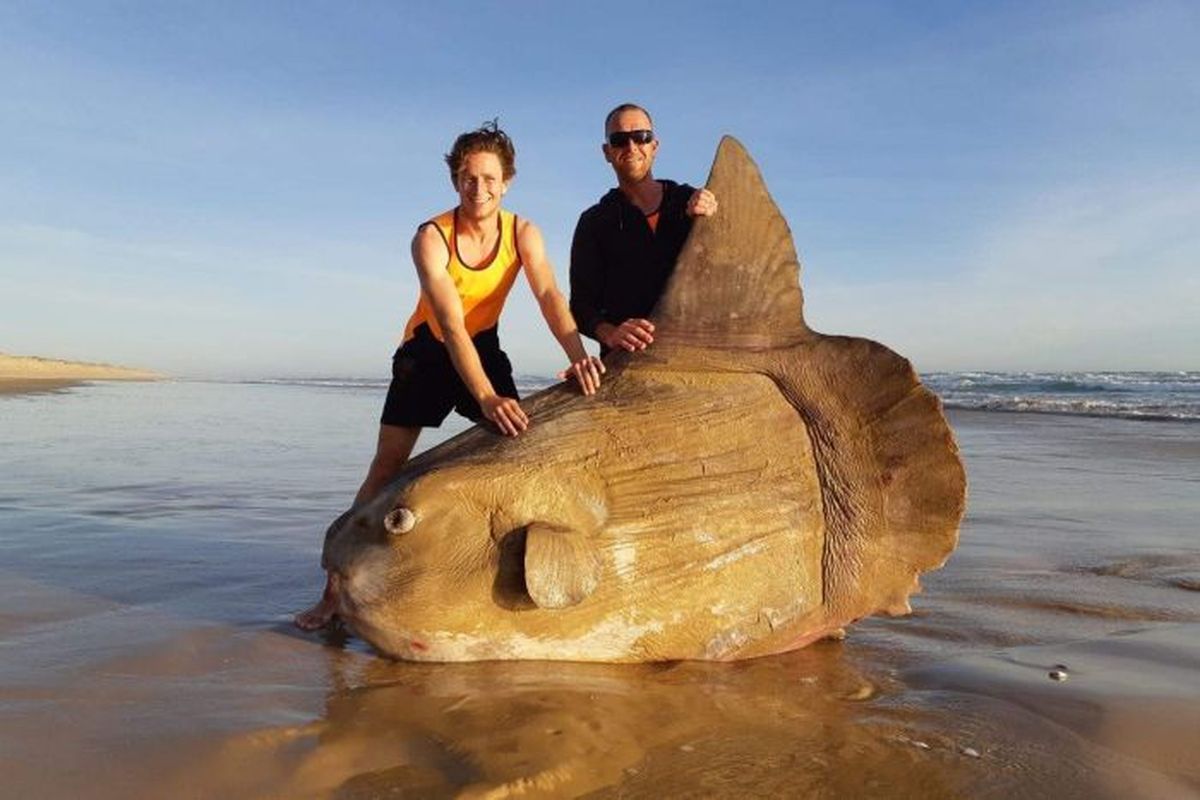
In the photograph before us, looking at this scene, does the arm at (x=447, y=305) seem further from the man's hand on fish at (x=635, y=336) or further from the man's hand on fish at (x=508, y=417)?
the man's hand on fish at (x=635, y=336)

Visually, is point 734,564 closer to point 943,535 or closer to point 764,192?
point 943,535

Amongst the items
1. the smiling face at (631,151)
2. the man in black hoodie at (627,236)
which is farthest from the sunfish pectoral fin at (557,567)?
the smiling face at (631,151)

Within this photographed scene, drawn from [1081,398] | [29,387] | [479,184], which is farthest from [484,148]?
[29,387]

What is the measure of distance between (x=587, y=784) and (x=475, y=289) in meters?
2.71

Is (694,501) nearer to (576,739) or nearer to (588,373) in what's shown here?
(588,373)

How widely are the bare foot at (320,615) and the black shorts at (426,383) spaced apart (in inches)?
40.3

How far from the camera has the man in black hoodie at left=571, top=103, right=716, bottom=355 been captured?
198 inches

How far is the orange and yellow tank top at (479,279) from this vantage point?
4449 mm

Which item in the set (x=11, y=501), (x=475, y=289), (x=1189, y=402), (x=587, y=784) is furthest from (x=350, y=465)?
(x=1189, y=402)

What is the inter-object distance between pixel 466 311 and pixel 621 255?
40.5 inches

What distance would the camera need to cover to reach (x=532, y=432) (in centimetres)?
371

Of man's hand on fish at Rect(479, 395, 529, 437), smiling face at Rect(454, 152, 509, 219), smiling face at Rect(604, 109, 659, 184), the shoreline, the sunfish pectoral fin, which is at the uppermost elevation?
smiling face at Rect(604, 109, 659, 184)

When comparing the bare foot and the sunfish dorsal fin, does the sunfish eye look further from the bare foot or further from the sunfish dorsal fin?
the sunfish dorsal fin

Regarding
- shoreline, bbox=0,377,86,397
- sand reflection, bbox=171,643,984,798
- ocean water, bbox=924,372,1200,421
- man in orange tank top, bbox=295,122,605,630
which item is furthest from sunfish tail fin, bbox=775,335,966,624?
shoreline, bbox=0,377,86,397
